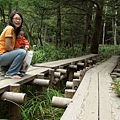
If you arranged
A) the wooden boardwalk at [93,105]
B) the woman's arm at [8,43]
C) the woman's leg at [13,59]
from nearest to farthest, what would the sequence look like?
the wooden boardwalk at [93,105] < the woman's arm at [8,43] < the woman's leg at [13,59]

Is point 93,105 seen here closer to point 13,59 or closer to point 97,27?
point 13,59

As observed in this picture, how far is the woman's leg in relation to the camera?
166 inches

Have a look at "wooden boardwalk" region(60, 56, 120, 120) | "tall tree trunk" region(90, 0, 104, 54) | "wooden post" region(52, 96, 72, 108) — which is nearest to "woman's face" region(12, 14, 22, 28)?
"wooden boardwalk" region(60, 56, 120, 120)

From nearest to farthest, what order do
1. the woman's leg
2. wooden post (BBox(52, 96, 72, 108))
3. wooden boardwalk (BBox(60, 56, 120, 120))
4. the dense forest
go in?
1. wooden boardwalk (BBox(60, 56, 120, 120))
2. wooden post (BBox(52, 96, 72, 108))
3. the woman's leg
4. the dense forest

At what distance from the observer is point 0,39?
4.25 meters

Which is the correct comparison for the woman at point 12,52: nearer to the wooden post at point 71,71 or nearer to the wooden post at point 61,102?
the wooden post at point 61,102

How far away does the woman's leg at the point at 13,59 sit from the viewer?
4.21 metres

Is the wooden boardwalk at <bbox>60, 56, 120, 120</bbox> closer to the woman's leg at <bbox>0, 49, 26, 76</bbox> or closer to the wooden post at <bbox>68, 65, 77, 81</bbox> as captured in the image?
the woman's leg at <bbox>0, 49, 26, 76</bbox>

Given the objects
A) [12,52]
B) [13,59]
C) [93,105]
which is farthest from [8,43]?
[93,105]

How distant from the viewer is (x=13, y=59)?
4.29 m

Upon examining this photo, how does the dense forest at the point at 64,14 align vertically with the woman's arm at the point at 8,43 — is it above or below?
above

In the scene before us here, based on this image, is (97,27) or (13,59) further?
(97,27)

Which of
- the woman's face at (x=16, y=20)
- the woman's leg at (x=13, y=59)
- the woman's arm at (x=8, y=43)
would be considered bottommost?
the woman's leg at (x=13, y=59)

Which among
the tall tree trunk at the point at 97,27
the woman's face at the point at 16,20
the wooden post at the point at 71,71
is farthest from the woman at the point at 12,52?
the tall tree trunk at the point at 97,27
